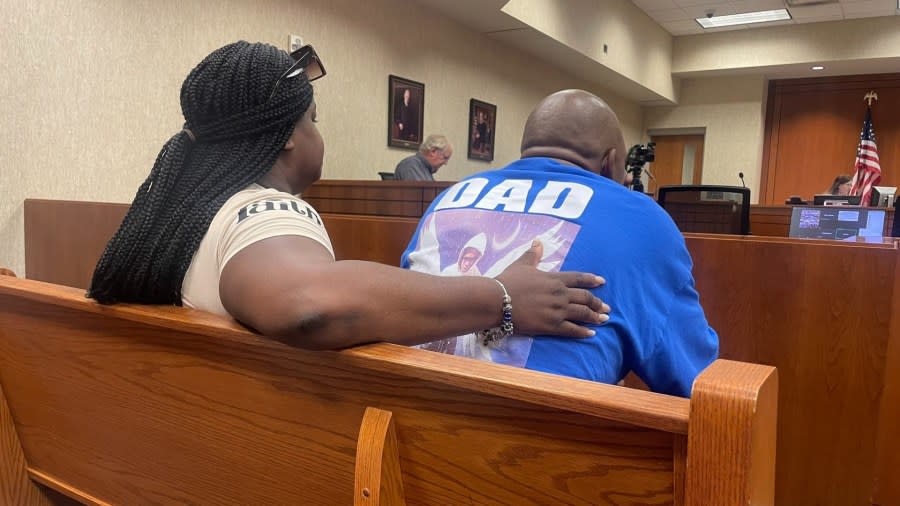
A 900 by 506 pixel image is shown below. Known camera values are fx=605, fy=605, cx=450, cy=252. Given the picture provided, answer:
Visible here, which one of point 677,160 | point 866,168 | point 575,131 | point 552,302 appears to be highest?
point 677,160

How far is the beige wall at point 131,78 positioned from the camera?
8.14ft

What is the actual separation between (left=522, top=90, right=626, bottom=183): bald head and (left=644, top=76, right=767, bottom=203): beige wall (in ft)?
25.5

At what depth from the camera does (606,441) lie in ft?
1.50

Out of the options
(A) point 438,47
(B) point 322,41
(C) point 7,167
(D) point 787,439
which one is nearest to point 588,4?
(A) point 438,47

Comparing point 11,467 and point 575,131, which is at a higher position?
point 575,131

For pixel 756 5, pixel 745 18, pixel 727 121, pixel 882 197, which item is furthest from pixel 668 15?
pixel 882 197

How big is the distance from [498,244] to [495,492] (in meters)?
0.44

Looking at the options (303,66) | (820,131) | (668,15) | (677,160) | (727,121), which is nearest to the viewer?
(303,66)

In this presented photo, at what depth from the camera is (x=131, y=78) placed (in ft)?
9.45

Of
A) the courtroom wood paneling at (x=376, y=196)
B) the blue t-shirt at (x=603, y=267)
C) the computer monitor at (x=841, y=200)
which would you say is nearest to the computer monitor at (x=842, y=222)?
the computer monitor at (x=841, y=200)

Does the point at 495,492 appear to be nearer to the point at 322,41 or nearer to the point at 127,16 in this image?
the point at 127,16

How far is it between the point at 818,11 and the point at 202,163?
770 cm

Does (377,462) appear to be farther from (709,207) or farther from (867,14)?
(867,14)

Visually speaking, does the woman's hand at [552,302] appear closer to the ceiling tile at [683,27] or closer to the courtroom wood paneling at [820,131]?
the ceiling tile at [683,27]
